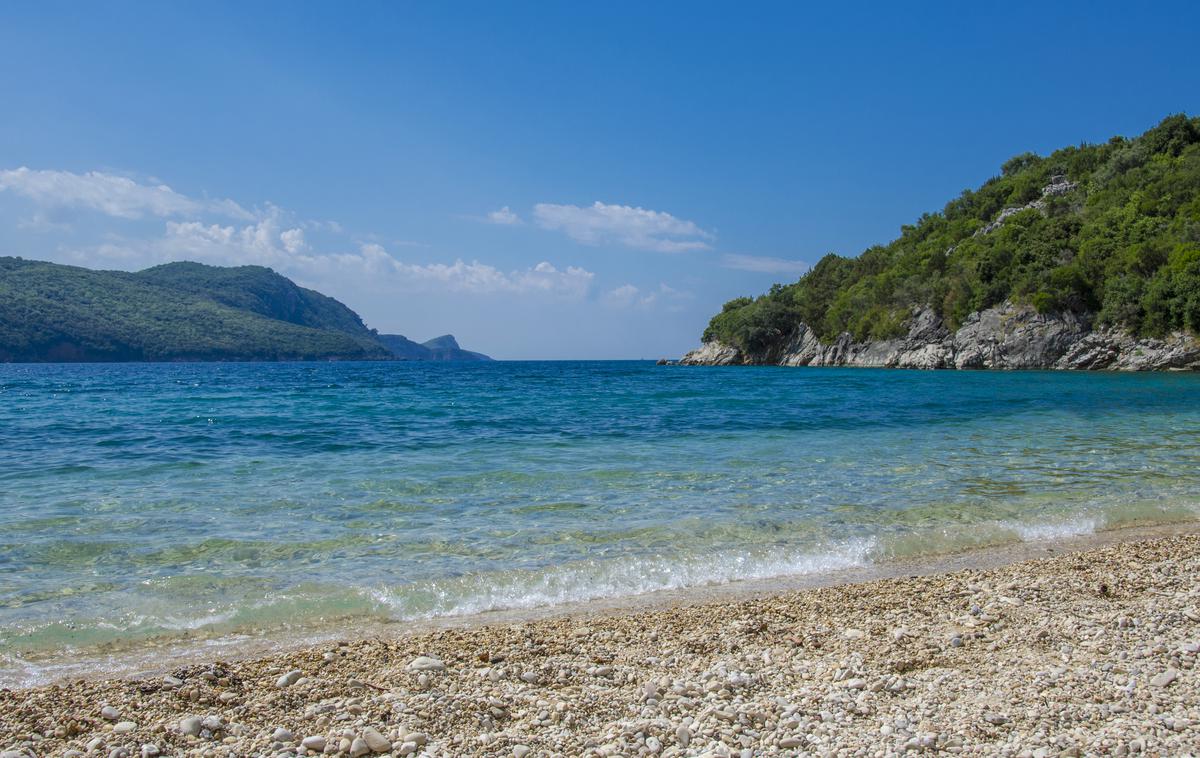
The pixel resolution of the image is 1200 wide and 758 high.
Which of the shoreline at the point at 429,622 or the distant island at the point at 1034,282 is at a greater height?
the distant island at the point at 1034,282

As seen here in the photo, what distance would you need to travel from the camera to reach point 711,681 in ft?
16.6

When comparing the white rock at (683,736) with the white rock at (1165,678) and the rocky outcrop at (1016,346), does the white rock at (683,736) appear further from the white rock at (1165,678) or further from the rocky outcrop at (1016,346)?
the rocky outcrop at (1016,346)

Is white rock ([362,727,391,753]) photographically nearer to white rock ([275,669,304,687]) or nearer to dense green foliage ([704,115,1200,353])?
Result: white rock ([275,669,304,687])

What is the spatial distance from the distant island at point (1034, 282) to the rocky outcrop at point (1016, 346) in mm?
138

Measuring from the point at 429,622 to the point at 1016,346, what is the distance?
81691 millimetres

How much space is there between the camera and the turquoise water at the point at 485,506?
25.3ft

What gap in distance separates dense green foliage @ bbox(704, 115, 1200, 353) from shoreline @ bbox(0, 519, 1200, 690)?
68.5 meters

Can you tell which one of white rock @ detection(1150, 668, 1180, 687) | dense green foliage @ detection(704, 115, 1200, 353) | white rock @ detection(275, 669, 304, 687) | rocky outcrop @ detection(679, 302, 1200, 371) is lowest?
white rock @ detection(275, 669, 304, 687)

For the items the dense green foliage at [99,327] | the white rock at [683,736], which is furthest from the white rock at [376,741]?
the dense green foliage at [99,327]

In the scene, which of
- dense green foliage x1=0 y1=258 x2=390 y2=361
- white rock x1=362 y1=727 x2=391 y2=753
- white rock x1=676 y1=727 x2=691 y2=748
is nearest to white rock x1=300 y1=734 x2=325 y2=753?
white rock x1=362 y1=727 x2=391 y2=753

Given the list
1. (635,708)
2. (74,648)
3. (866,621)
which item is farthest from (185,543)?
(866,621)

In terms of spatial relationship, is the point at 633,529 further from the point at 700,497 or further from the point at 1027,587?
the point at 1027,587

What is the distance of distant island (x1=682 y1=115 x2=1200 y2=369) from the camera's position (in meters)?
65.9

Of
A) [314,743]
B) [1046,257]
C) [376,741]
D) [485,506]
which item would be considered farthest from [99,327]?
[376,741]
